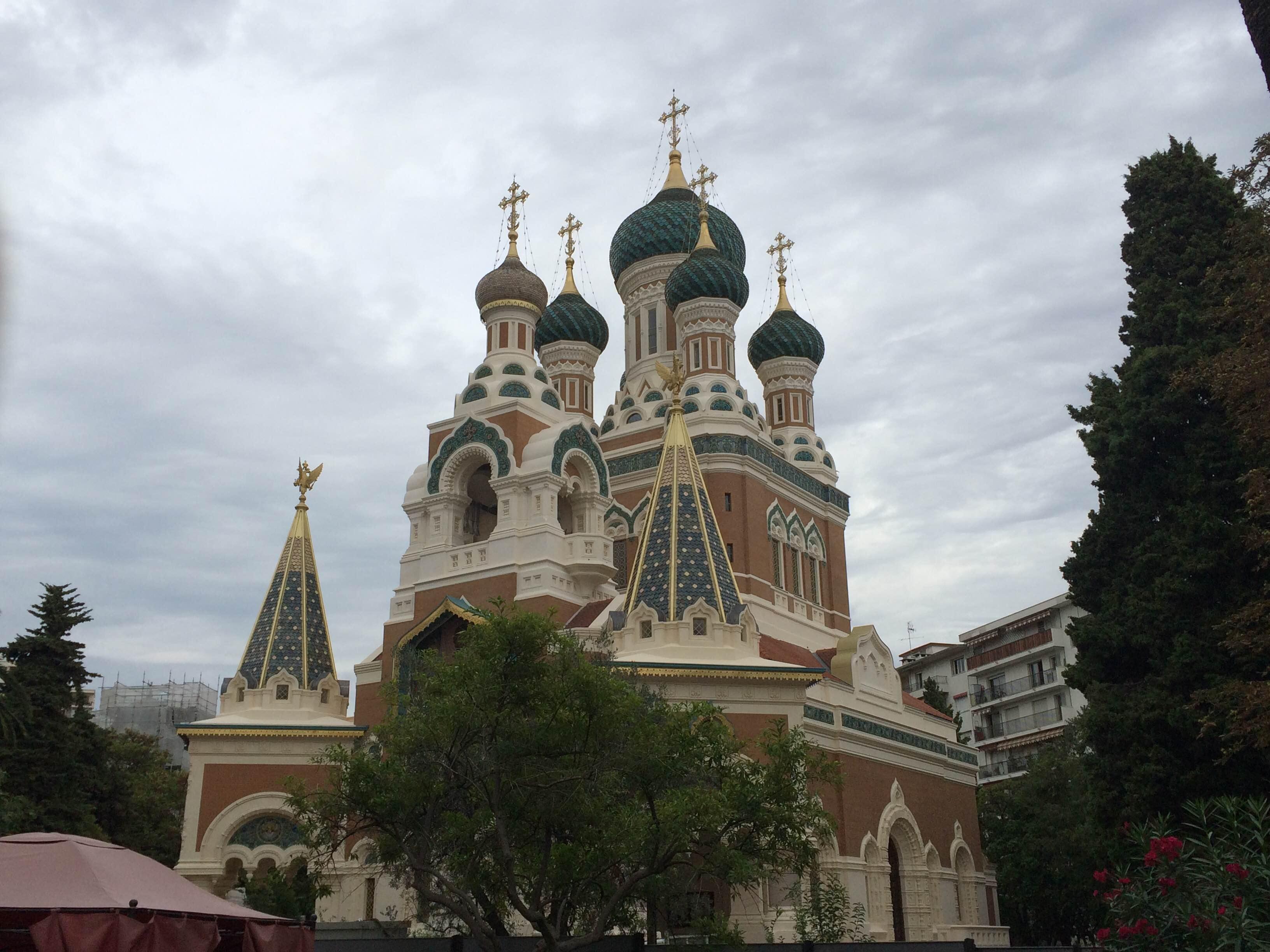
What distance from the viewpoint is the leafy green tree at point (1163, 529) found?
14.2 m

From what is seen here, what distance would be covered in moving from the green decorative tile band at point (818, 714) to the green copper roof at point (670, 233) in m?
13.3

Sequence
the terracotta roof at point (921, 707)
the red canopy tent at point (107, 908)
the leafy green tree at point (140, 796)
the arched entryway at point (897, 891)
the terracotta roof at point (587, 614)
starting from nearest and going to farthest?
1. the red canopy tent at point (107, 908)
2. the terracotta roof at point (587, 614)
3. the arched entryway at point (897, 891)
4. the leafy green tree at point (140, 796)
5. the terracotta roof at point (921, 707)

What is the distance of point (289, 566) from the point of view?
78.7 ft

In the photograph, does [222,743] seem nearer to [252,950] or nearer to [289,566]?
[289,566]

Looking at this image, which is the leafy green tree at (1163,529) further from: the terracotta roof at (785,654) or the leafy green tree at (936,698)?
the leafy green tree at (936,698)

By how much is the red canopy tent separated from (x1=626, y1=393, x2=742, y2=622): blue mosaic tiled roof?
11.4 meters

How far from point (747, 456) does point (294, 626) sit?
941 cm

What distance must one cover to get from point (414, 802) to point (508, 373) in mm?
13271

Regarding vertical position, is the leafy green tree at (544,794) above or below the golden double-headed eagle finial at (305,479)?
below

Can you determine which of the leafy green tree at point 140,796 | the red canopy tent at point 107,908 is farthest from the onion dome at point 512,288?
the red canopy tent at point 107,908

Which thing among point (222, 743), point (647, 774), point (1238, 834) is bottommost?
point (1238, 834)

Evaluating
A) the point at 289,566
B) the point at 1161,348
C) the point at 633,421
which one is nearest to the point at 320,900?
the point at 289,566

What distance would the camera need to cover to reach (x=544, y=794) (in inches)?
461

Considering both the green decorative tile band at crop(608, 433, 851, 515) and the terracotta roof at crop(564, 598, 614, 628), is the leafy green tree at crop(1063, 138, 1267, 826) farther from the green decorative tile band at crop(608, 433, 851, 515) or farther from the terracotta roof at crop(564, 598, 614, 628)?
the green decorative tile band at crop(608, 433, 851, 515)
